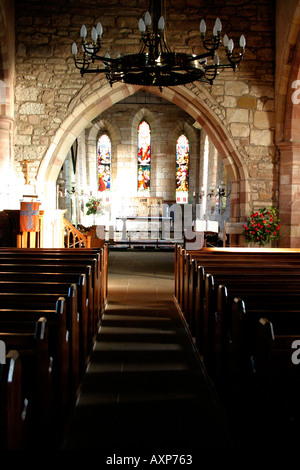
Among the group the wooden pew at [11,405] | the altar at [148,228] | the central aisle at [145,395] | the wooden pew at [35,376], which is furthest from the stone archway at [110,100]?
the wooden pew at [11,405]

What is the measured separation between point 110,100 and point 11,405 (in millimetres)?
8207

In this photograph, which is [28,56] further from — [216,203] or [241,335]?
[241,335]

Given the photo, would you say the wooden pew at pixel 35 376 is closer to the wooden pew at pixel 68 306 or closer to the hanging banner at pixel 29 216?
the wooden pew at pixel 68 306

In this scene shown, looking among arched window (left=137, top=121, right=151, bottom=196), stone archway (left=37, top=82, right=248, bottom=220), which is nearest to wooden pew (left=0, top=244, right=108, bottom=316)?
stone archway (left=37, top=82, right=248, bottom=220)

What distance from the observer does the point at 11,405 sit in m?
1.37

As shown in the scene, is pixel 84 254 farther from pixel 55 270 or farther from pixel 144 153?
pixel 144 153

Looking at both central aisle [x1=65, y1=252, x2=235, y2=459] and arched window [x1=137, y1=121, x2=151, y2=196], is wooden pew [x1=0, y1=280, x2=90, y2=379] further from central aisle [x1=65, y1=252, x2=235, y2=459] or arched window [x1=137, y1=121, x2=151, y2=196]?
arched window [x1=137, y1=121, x2=151, y2=196]

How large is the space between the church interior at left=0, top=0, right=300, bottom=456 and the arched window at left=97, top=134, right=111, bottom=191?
1.7 inches

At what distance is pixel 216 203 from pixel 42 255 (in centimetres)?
849

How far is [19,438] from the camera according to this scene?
1.49m

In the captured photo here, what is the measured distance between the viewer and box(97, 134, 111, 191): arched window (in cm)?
1666

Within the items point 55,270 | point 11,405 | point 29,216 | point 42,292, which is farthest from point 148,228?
point 11,405

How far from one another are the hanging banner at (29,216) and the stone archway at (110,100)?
6.40 ft

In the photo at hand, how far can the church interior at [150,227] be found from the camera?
210 cm
